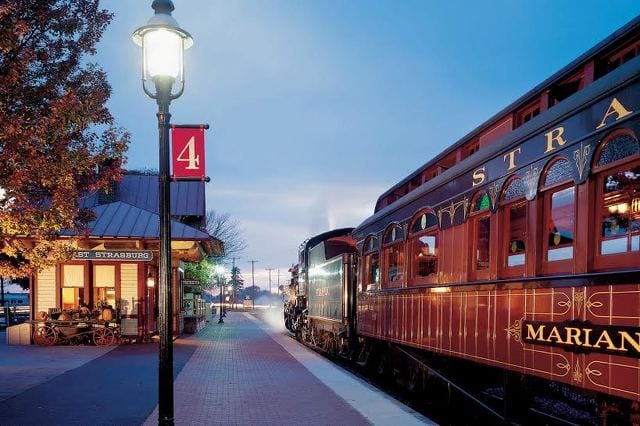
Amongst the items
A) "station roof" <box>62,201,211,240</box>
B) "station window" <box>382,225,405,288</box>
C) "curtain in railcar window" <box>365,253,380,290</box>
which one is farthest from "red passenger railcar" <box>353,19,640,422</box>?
"station roof" <box>62,201,211,240</box>

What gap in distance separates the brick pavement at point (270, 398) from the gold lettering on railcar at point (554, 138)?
3.77 m

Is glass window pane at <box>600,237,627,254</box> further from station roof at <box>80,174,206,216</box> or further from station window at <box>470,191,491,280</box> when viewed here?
station roof at <box>80,174,206,216</box>

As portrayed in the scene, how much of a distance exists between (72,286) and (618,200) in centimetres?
1749

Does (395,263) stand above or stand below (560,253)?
below

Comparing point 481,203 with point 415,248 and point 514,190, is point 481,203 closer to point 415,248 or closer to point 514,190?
point 514,190

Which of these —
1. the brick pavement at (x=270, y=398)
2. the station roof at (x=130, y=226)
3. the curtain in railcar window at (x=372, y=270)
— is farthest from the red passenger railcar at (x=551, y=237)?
the station roof at (x=130, y=226)

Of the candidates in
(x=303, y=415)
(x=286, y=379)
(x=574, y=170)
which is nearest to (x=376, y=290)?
(x=286, y=379)

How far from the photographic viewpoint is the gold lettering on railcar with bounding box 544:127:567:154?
5.50 metres

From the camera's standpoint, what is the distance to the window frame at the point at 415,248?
8.48 m

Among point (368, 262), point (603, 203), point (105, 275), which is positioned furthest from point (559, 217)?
point (105, 275)

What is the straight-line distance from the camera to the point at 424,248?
9148 millimetres

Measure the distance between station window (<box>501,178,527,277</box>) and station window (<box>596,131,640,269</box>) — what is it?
1201mm

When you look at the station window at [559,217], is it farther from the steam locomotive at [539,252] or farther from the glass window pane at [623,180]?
the glass window pane at [623,180]

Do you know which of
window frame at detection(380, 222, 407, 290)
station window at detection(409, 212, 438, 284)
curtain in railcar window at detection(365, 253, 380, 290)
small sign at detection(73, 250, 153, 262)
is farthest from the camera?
small sign at detection(73, 250, 153, 262)
